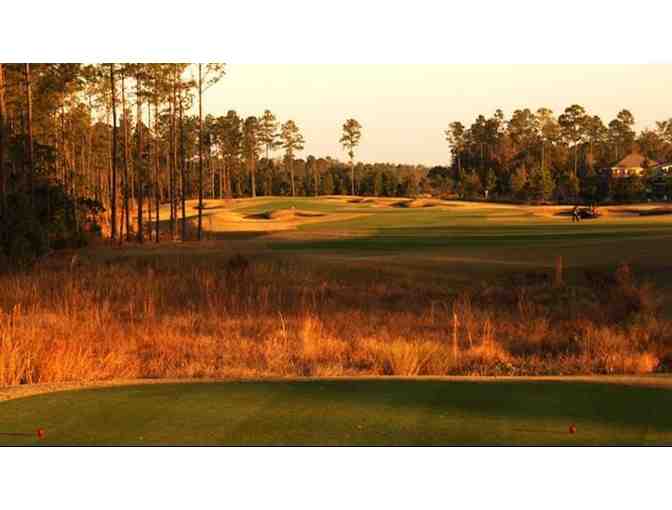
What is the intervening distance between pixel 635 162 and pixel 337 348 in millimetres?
22548

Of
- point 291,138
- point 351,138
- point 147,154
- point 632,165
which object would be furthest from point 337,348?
point 147,154

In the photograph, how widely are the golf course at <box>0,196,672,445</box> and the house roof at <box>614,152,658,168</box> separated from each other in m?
1.79

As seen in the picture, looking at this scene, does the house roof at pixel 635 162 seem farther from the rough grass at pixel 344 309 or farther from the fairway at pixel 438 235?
the rough grass at pixel 344 309

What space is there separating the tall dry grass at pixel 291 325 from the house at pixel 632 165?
1237 cm

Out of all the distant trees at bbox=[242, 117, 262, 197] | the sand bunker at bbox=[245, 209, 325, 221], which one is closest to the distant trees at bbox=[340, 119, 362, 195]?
the distant trees at bbox=[242, 117, 262, 197]

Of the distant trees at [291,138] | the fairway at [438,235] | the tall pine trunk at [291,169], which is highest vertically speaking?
the distant trees at [291,138]

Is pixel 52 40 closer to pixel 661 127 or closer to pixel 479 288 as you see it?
pixel 479 288

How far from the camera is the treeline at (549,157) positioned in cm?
2566

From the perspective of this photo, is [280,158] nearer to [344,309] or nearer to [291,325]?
[344,309]

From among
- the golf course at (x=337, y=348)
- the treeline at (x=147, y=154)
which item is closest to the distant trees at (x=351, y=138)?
the treeline at (x=147, y=154)

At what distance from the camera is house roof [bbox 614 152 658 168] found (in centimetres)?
2993

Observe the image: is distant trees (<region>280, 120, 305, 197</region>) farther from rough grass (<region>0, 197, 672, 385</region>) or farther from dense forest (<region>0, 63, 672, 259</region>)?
rough grass (<region>0, 197, 672, 385</region>)

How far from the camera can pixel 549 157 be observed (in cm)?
2888

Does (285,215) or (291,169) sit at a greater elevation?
(291,169)
